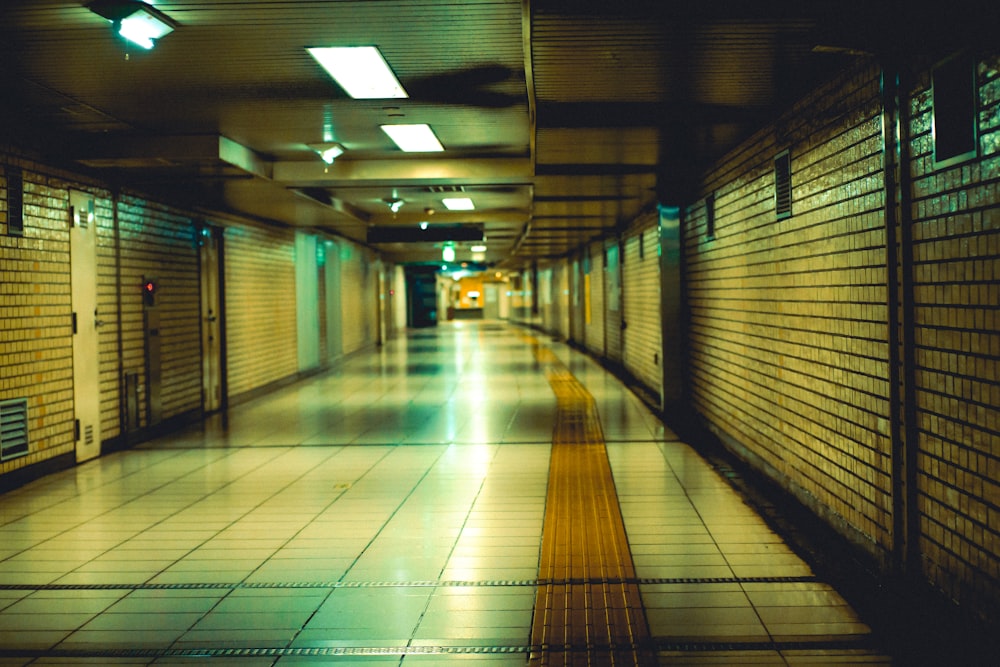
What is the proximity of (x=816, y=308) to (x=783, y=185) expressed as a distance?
46.1 inches

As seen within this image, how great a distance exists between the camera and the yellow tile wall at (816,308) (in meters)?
4.48

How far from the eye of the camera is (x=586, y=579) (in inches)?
174

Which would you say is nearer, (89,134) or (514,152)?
(89,134)

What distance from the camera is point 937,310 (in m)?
3.74

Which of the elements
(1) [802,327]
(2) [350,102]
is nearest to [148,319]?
(2) [350,102]

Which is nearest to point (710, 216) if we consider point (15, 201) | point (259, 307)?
point (15, 201)

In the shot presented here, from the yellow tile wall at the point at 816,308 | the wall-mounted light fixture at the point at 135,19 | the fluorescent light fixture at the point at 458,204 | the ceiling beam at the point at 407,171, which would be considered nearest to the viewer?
the wall-mounted light fixture at the point at 135,19

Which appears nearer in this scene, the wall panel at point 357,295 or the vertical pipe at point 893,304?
the vertical pipe at point 893,304

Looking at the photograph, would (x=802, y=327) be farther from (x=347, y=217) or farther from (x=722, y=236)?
(x=347, y=217)

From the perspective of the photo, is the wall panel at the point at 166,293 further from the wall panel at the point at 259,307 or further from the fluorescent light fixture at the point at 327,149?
the fluorescent light fixture at the point at 327,149

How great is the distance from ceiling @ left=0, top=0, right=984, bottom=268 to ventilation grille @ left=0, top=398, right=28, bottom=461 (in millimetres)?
2337

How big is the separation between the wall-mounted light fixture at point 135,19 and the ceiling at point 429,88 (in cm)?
8

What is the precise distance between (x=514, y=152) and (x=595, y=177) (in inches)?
42.4

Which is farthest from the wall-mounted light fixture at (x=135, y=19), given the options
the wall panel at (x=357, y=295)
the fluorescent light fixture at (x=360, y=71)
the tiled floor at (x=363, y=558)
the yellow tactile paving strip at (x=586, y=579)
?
the wall panel at (x=357, y=295)
